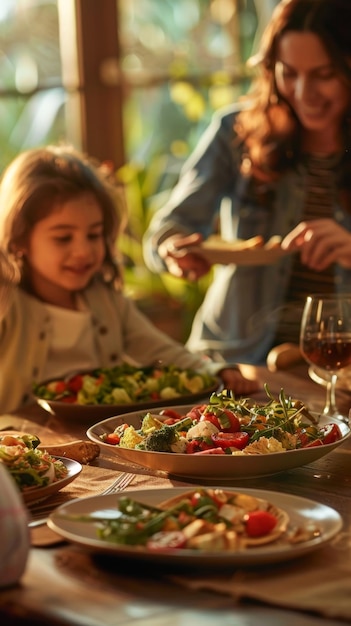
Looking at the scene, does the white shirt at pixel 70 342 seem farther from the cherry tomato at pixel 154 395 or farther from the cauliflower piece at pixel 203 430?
the cauliflower piece at pixel 203 430

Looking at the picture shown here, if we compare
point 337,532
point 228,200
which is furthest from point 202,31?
point 337,532

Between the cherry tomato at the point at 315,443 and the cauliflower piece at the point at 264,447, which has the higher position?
the cauliflower piece at the point at 264,447

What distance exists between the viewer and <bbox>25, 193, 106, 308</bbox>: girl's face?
8.62ft

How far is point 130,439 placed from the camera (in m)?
1.55

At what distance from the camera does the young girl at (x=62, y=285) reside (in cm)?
261

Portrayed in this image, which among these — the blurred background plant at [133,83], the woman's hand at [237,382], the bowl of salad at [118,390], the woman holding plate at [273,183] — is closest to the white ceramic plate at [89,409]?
the bowl of salad at [118,390]

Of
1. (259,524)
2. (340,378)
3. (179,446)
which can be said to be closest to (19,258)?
(340,378)

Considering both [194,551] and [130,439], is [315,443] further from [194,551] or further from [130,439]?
[194,551]

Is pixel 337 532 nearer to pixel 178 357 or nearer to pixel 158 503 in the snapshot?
pixel 158 503

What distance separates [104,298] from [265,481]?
1.39m

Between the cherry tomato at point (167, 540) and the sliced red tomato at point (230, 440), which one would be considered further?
the sliced red tomato at point (230, 440)

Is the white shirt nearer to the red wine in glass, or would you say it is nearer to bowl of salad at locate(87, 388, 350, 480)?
the red wine in glass

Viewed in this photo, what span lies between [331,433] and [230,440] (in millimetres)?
166

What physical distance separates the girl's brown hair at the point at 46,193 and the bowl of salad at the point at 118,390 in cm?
67
